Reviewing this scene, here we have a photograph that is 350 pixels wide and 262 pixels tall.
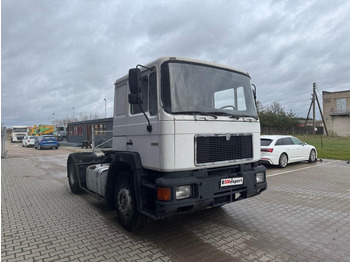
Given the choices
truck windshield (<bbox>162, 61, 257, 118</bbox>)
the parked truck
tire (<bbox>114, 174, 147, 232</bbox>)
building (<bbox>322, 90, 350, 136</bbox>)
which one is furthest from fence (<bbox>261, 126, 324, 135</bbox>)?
tire (<bbox>114, 174, 147, 232</bbox>)

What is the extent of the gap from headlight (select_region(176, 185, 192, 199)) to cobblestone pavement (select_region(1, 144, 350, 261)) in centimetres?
81

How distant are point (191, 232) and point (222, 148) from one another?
154 cm

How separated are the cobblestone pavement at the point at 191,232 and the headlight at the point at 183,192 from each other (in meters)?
0.81

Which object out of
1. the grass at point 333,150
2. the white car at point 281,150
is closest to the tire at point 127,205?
the white car at point 281,150

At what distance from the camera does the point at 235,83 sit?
15.1 ft

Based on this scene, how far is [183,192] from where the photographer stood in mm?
3582

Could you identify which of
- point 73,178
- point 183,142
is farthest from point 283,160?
point 183,142

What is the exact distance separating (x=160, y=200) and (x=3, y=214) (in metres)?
4.07

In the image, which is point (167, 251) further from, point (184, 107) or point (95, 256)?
point (184, 107)

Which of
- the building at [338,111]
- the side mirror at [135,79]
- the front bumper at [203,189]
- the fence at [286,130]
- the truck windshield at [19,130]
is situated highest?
the building at [338,111]

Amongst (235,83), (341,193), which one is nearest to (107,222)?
(235,83)

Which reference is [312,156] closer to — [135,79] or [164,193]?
[164,193]

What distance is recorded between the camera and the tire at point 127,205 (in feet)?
13.4

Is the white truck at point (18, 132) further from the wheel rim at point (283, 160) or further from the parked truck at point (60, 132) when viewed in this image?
the wheel rim at point (283, 160)
